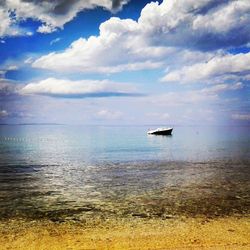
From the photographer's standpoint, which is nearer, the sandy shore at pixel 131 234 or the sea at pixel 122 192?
the sandy shore at pixel 131 234

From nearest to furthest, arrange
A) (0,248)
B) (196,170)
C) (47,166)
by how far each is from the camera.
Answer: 1. (0,248)
2. (196,170)
3. (47,166)

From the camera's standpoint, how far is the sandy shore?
558 inches

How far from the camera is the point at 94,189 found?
88.9 ft

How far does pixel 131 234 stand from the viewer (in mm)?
15742

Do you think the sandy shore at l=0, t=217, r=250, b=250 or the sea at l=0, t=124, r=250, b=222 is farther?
the sea at l=0, t=124, r=250, b=222

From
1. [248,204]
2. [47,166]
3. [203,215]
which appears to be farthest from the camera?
[47,166]

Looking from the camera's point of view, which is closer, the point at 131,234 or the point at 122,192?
the point at 131,234

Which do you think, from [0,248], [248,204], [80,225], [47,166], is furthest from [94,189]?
[47,166]

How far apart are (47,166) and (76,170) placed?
5361 mm

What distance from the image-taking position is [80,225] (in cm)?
1738

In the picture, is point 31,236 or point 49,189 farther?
point 49,189

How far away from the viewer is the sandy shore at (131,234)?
558 inches

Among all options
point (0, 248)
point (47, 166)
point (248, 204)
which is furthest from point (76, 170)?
point (0, 248)

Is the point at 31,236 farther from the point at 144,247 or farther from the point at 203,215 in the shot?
the point at 203,215
